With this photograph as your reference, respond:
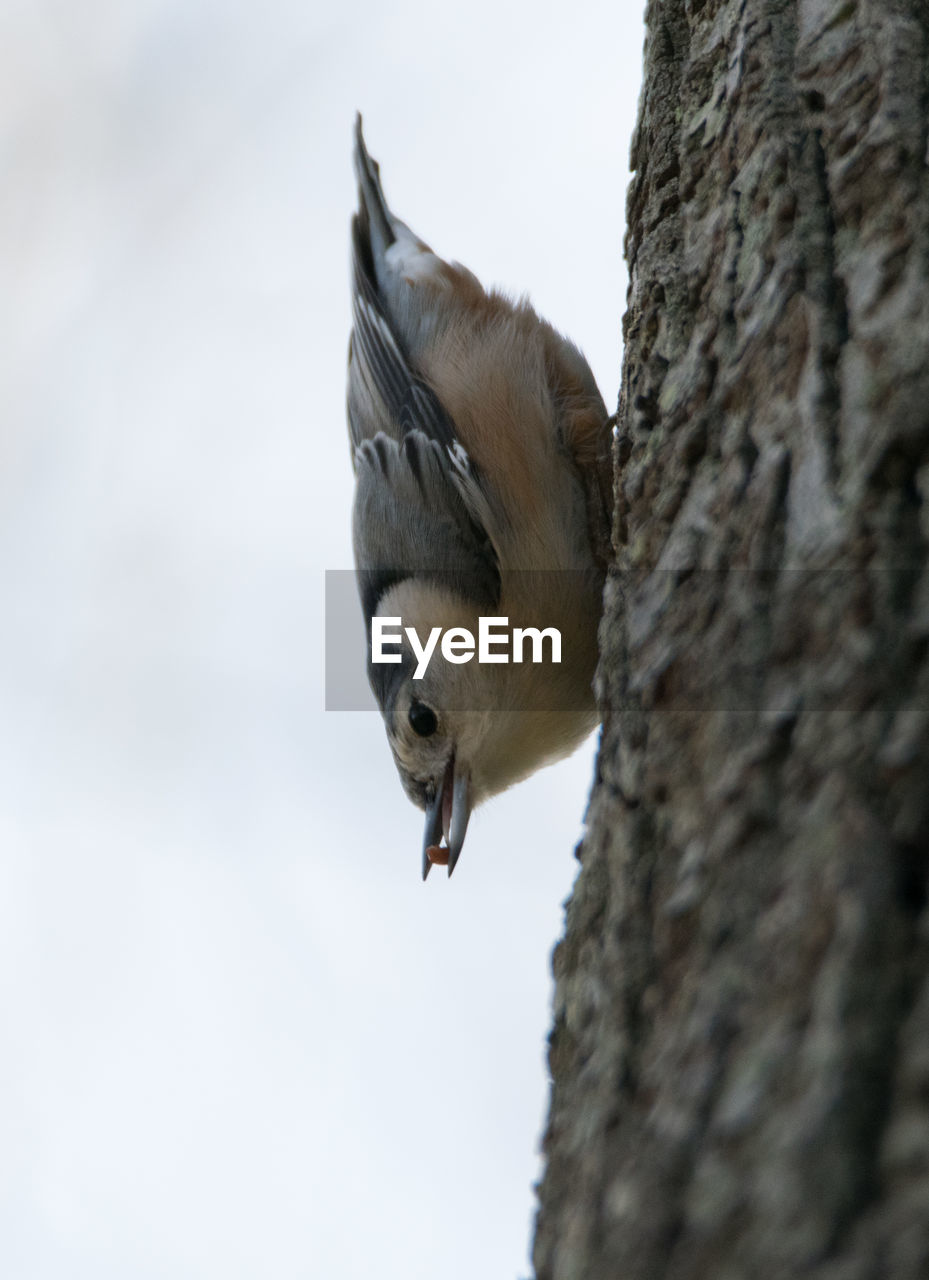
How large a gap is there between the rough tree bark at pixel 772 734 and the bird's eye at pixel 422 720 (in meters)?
1.31

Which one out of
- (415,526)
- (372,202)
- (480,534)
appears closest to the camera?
(480,534)

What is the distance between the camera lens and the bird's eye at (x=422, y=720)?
9.57 feet

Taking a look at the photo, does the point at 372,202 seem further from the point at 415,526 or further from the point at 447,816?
the point at 447,816

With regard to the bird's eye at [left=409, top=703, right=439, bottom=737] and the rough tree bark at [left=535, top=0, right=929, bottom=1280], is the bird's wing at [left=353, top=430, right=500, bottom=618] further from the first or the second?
the rough tree bark at [left=535, top=0, right=929, bottom=1280]

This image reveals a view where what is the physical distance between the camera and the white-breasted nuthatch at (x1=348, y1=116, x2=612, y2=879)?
270cm

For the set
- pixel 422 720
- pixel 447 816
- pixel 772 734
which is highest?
pixel 772 734

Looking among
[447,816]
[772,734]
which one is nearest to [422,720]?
[447,816]

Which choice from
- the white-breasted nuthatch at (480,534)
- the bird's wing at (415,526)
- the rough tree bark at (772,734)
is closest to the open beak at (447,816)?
the white-breasted nuthatch at (480,534)

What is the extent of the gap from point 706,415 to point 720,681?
A: 41 cm

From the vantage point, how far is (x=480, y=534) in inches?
110

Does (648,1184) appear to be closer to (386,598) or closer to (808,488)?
(808,488)

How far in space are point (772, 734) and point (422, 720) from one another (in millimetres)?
2001

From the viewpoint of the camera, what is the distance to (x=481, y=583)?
278 cm

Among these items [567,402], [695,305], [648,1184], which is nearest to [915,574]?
[648,1184]
